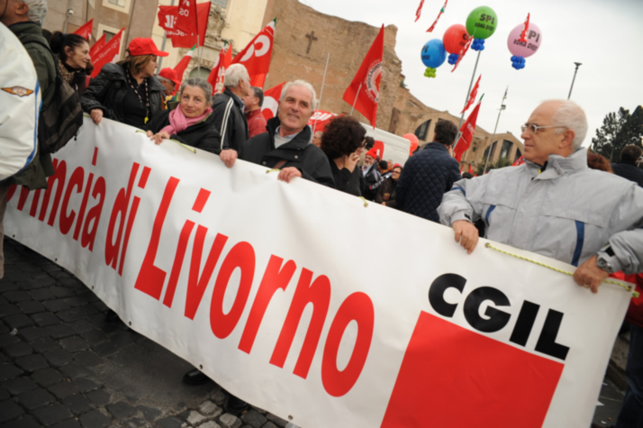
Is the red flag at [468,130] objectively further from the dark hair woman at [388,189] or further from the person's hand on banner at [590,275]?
the person's hand on banner at [590,275]

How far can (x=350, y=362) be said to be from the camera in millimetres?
2189

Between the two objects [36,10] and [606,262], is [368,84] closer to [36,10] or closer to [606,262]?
[36,10]

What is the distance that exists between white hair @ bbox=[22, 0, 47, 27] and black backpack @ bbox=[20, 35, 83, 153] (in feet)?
0.67

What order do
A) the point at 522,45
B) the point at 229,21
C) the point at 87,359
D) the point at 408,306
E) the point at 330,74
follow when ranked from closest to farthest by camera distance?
the point at 408,306
the point at 87,359
the point at 522,45
the point at 229,21
the point at 330,74

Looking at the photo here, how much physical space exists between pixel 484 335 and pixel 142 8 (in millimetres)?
26313

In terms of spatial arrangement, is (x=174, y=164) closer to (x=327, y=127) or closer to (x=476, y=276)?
(x=327, y=127)

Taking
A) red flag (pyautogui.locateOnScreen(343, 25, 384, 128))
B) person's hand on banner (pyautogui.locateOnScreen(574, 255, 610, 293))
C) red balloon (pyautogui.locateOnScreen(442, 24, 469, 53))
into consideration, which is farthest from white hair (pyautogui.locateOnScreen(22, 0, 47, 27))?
red balloon (pyautogui.locateOnScreen(442, 24, 469, 53))

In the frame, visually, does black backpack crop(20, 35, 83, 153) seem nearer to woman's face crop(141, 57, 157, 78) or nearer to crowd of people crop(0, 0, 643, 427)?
crowd of people crop(0, 0, 643, 427)

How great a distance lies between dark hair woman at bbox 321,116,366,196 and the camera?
3461 mm

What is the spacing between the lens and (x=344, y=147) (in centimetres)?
347

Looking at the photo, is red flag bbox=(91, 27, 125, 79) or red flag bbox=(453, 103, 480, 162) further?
red flag bbox=(453, 103, 480, 162)

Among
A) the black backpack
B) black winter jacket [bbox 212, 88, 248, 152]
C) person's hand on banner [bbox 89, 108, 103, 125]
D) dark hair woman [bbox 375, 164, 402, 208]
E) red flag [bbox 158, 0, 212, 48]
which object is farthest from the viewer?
red flag [bbox 158, 0, 212, 48]

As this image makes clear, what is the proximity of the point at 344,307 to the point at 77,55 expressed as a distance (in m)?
3.91

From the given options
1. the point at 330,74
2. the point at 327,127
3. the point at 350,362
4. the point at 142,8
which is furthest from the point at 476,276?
the point at 330,74
